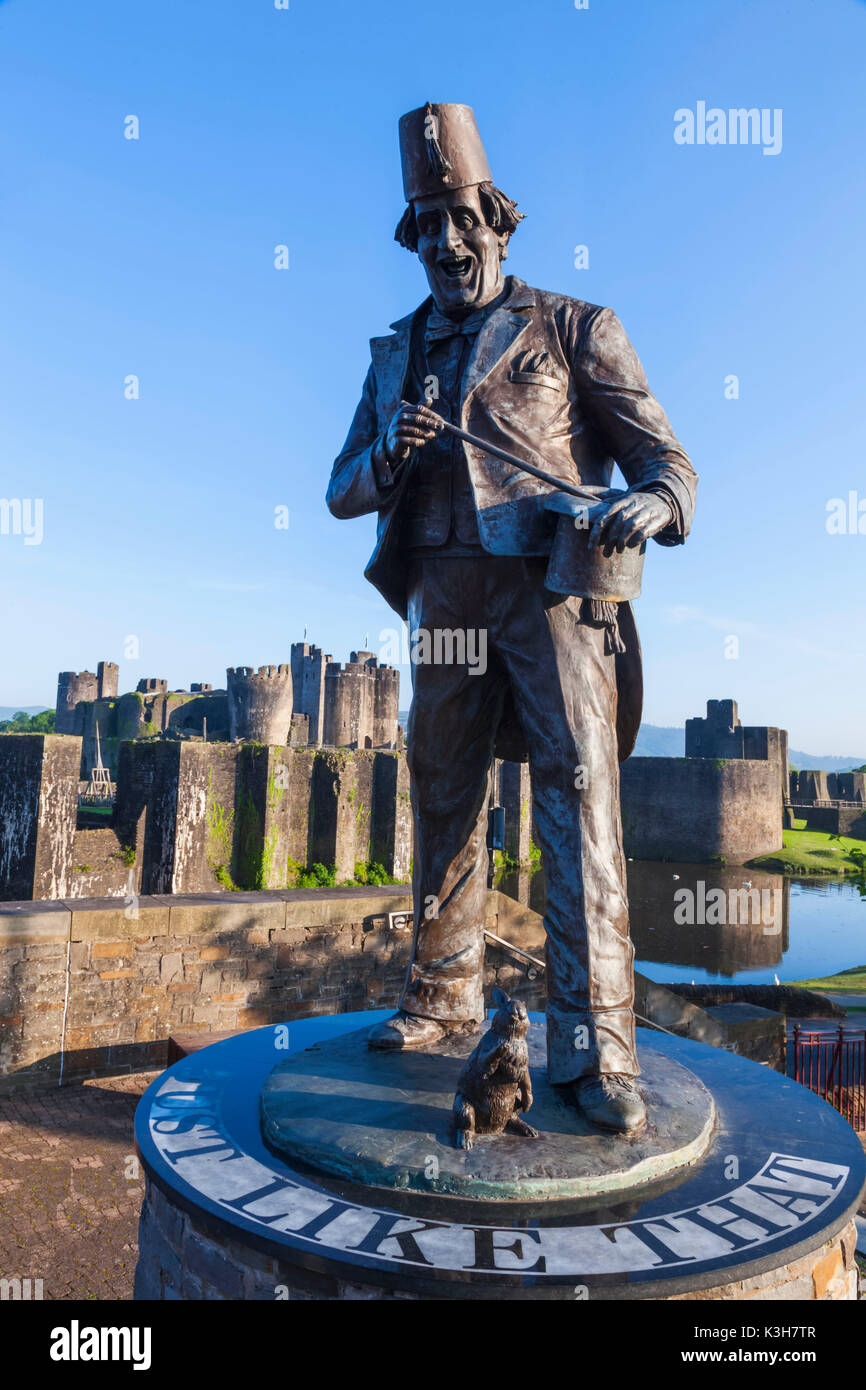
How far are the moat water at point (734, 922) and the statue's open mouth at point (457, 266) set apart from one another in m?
20.0

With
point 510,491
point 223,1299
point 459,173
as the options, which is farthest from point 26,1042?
point 459,173

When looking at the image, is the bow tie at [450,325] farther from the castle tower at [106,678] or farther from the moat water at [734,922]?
the castle tower at [106,678]

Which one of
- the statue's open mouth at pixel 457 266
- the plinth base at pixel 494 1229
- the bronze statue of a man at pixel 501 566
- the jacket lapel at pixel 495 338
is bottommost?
the plinth base at pixel 494 1229

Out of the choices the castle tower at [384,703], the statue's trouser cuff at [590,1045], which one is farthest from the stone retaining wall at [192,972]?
the castle tower at [384,703]

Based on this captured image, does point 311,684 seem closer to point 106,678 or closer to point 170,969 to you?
point 106,678

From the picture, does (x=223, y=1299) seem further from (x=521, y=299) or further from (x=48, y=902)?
(x=48, y=902)

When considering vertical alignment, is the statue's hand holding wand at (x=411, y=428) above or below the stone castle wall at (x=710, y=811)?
above

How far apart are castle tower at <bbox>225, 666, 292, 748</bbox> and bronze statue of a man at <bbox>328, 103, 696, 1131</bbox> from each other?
35189mm

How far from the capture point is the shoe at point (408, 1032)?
3623 millimetres

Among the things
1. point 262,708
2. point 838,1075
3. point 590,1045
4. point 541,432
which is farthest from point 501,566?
point 262,708

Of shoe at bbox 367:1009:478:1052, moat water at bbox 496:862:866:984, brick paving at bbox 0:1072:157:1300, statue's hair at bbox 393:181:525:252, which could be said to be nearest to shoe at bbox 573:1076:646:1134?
shoe at bbox 367:1009:478:1052

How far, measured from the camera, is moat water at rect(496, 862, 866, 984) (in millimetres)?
25794

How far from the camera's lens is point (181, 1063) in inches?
148
